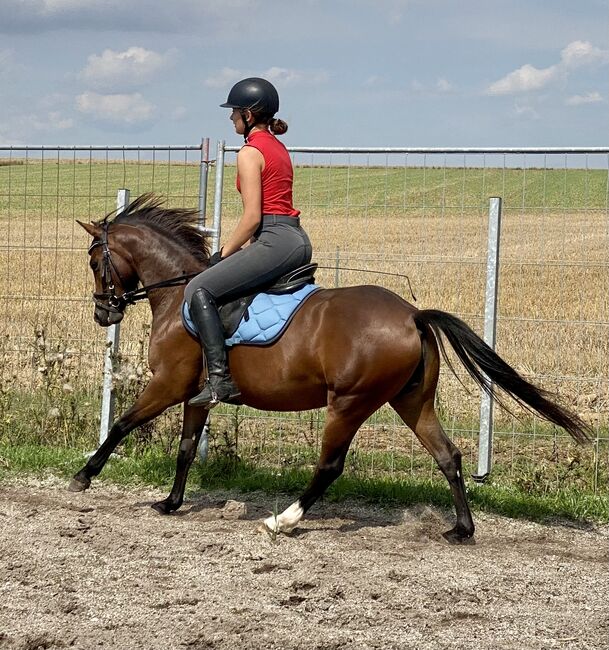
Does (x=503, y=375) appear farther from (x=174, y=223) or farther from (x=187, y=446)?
(x=174, y=223)

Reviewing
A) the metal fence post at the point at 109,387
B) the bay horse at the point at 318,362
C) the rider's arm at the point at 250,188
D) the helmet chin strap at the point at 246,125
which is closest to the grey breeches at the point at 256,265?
the rider's arm at the point at 250,188

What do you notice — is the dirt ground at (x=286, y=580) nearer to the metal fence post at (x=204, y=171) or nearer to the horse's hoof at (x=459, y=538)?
the horse's hoof at (x=459, y=538)

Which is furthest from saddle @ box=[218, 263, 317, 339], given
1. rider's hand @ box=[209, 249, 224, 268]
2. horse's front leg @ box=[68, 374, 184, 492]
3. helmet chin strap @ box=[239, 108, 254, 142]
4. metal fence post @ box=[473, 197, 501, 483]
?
metal fence post @ box=[473, 197, 501, 483]

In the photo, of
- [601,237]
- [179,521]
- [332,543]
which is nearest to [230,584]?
[332,543]

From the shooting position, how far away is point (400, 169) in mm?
8602

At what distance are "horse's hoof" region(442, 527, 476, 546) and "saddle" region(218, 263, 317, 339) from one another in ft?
6.39

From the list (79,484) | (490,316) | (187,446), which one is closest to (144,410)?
(187,446)

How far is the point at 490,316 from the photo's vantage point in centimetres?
804

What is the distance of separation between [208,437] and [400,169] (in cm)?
286

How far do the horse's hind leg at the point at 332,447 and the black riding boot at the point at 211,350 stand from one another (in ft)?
2.38

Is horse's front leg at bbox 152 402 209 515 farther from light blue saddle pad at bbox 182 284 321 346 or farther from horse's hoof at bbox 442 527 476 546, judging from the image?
horse's hoof at bbox 442 527 476 546

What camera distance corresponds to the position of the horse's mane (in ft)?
24.5

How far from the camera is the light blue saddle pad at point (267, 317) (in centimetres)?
666

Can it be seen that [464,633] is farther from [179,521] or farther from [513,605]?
[179,521]
